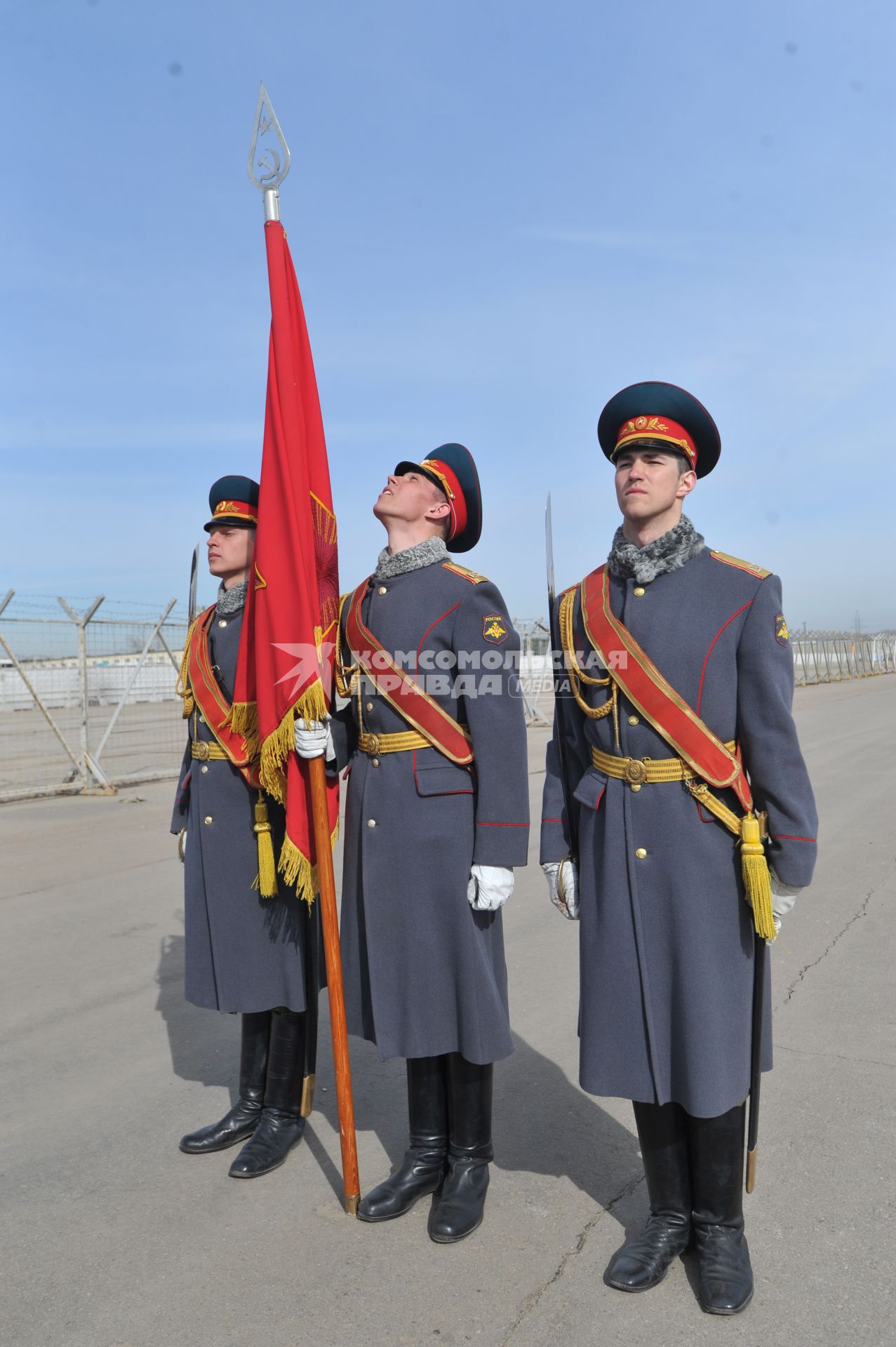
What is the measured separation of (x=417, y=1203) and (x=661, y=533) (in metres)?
2.13

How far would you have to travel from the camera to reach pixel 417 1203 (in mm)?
3145

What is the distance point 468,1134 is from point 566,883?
84 cm

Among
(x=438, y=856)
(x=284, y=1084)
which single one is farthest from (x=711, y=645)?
(x=284, y=1084)

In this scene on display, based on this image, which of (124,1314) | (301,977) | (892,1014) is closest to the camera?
(124,1314)

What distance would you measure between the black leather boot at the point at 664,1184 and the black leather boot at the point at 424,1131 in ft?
2.10

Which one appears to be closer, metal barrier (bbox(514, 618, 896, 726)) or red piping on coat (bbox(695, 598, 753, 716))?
red piping on coat (bbox(695, 598, 753, 716))

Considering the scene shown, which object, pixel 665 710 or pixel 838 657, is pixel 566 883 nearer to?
pixel 665 710

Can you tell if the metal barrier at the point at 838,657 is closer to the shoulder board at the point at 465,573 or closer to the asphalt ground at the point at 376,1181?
the asphalt ground at the point at 376,1181

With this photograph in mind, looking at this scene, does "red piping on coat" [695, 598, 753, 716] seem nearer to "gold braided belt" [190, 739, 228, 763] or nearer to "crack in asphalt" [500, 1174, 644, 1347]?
"crack in asphalt" [500, 1174, 644, 1347]

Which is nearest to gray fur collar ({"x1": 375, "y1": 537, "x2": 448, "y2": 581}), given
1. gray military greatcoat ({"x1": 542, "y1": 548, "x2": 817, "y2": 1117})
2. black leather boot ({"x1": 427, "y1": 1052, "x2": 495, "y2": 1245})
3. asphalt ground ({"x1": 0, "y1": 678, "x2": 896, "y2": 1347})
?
gray military greatcoat ({"x1": 542, "y1": 548, "x2": 817, "y2": 1117})

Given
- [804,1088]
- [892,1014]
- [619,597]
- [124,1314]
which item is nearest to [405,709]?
[619,597]

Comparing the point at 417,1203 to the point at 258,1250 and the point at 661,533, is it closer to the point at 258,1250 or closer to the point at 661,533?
the point at 258,1250

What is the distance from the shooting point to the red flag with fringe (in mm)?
3232

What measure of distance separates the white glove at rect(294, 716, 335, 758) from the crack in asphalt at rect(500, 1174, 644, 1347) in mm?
1546
